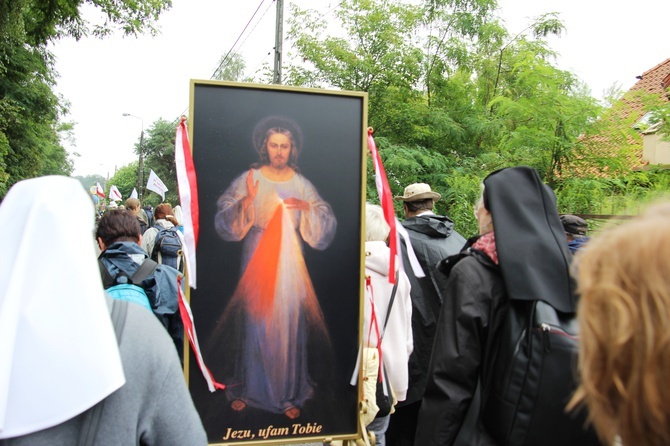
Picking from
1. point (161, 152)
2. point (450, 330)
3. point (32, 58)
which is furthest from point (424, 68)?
point (161, 152)

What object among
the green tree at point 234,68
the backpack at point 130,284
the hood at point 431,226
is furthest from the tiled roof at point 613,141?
the green tree at point 234,68

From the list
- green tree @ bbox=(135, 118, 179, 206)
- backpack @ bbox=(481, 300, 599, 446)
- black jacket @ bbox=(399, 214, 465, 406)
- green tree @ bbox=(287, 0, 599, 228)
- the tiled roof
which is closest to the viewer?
backpack @ bbox=(481, 300, 599, 446)

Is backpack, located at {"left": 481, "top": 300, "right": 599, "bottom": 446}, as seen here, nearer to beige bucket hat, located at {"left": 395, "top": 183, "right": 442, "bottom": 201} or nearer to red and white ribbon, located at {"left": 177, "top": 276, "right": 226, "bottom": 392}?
red and white ribbon, located at {"left": 177, "top": 276, "right": 226, "bottom": 392}

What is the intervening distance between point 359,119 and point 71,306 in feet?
6.05

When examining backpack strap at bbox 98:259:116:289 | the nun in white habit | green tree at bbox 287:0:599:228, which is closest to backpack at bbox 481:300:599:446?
the nun in white habit

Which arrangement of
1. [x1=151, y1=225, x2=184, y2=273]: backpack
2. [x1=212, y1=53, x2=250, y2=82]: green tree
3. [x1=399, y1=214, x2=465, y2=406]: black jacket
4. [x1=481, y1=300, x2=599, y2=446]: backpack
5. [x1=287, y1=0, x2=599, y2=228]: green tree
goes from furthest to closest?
[x1=212, y1=53, x2=250, y2=82]: green tree, [x1=287, y1=0, x2=599, y2=228]: green tree, [x1=151, y1=225, x2=184, y2=273]: backpack, [x1=399, y1=214, x2=465, y2=406]: black jacket, [x1=481, y1=300, x2=599, y2=446]: backpack

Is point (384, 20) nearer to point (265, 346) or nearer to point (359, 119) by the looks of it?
point (359, 119)

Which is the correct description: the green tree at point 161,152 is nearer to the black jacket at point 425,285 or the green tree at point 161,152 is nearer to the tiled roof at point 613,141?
the tiled roof at point 613,141

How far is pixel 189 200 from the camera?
243 centimetres

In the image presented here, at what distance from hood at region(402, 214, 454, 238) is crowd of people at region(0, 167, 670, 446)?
1.48 m

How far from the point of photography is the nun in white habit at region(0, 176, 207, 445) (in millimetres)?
1101

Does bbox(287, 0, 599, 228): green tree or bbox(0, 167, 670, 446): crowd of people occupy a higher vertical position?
bbox(287, 0, 599, 228): green tree

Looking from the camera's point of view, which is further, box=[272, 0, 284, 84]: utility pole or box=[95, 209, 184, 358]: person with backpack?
box=[272, 0, 284, 84]: utility pole

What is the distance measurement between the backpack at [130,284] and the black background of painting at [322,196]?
480 millimetres
